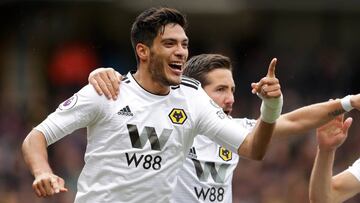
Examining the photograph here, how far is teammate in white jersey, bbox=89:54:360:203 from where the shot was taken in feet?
26.2

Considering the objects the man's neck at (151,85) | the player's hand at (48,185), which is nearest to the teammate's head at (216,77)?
the man's neck at (151,85)

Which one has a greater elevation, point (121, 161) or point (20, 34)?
point (20, 34)

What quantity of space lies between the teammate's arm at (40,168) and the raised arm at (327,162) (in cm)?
220

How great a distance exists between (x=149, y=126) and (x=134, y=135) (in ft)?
0.42

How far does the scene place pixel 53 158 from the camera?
16016 mm

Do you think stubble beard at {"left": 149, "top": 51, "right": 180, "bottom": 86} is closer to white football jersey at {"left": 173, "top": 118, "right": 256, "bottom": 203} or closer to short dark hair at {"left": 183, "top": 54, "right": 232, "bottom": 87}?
white football jersey at {"left": 173, "top": 118, "right": 256, "bottom": 203}

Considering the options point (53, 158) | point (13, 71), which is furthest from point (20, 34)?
point (53, 158)

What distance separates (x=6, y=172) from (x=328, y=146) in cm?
807

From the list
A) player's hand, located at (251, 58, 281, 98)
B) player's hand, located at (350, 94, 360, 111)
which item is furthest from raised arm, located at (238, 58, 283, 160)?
player's hand, located at (350, 94, 360, 111)

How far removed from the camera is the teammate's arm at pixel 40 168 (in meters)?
7.02

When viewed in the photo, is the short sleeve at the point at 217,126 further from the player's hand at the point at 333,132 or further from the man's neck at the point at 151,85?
the player's hand at the point at 333,132

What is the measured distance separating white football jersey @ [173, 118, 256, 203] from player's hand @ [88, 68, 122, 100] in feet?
3.65

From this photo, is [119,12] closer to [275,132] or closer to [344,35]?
[344,35]

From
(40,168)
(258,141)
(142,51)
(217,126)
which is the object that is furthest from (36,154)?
(258,141)
